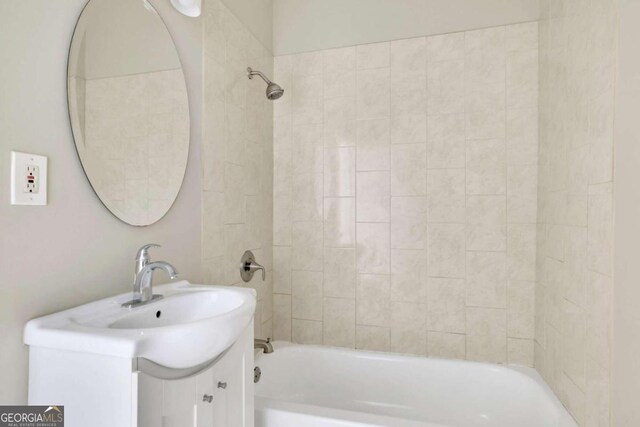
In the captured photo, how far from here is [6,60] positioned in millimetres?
813

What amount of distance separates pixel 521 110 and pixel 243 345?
185cm

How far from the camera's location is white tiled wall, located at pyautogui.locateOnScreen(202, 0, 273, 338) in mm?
1632

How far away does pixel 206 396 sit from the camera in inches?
36.4

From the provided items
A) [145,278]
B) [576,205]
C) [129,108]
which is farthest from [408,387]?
[129,108]

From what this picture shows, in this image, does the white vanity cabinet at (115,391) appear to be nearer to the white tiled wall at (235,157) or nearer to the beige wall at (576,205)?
the white tiled wall at (235,157)

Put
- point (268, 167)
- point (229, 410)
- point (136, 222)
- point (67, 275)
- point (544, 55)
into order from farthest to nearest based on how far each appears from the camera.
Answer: point (268, 167) < point (544, 55) < point (136, 222) < point (229, 410) < point (67, 275)

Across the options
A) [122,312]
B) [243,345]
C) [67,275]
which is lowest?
[243,345]

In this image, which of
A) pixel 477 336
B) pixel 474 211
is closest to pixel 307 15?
pixel 474 211

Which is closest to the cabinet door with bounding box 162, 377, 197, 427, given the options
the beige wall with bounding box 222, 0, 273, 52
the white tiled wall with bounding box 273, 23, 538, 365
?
the white tiled wall with bounding box 273, 23, 538, 365

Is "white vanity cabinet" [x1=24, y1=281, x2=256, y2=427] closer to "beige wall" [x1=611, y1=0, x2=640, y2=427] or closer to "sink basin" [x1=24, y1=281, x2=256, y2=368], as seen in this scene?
"sink basin" [x1=24, y1=281, x2=256, y2=368]

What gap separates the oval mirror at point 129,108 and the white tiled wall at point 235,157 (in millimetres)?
227

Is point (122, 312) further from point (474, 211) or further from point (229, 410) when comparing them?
point (474, 211)

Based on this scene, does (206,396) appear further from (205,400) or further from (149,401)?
(149,401)

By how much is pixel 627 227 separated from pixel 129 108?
1621mm
